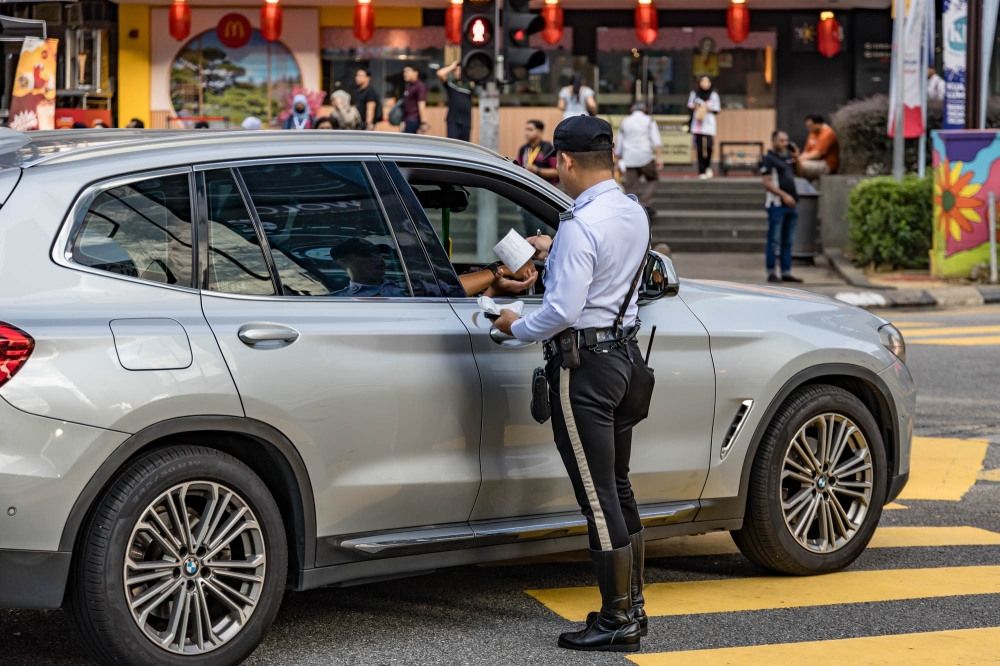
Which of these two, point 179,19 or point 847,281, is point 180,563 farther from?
point 179,19

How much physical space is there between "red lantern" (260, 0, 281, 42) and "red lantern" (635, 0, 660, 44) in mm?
7809

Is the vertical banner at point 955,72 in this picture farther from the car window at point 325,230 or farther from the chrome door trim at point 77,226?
the chrome door trim at point 77,226

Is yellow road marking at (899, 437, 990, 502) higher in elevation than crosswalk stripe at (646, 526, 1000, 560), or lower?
higher

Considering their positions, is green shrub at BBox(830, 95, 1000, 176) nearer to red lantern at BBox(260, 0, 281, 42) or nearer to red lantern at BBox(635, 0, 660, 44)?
red lantern at BBox(635, 0, 660, 44)

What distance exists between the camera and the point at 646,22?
29.8 metres

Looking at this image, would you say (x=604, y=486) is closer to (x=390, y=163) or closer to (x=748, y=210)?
(x=390, y=163)

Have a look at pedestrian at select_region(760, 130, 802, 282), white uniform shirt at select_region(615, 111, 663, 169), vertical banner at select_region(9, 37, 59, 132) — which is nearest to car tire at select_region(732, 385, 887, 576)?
vertical banner at select_region(9, 37, 59, 132)

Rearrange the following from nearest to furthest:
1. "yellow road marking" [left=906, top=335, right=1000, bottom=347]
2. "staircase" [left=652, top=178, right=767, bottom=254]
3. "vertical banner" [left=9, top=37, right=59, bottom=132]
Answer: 1. "vertical banner" [left=9, top=37, right=59, bottom=132]
2. "yellow road marking" [left=906, top=335, right=1000, bottom=347]
3. "staircase" [left=652, top=178, right=767, bottom=254]

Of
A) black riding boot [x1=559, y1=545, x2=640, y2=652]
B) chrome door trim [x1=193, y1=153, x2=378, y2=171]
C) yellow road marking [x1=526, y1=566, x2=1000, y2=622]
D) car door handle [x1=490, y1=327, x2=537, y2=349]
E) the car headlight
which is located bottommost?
yellow road marking [x1=526, y1=566, x2=1000, y2=622]

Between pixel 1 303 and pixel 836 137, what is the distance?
20.0 m

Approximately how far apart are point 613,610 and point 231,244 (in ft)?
5.74

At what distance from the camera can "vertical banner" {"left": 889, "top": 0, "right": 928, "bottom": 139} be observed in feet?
65.5

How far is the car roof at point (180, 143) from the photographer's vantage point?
4266 mm

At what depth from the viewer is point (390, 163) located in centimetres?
482
